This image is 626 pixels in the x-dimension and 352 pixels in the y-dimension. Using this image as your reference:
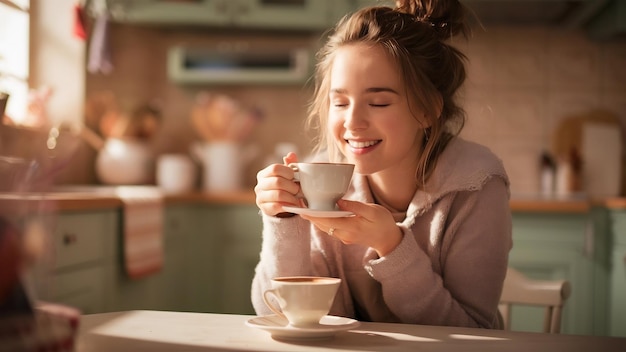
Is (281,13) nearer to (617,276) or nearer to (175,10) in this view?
(175,10)

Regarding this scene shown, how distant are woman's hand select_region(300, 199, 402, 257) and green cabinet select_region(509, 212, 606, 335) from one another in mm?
1907

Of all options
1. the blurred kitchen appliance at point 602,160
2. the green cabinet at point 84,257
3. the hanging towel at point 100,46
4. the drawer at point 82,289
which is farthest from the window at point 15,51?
the blurred kitchen appliance at point 602,160

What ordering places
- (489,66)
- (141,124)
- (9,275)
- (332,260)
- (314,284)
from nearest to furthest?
(9,275) → (314,284) → (332,260) → (141,124) → (489,66)

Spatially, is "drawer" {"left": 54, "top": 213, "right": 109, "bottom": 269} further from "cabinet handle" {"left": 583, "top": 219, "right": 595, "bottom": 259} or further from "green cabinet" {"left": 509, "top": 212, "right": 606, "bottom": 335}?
"cabinet handle" {"left": 583, "top": 219, "right": 595, "bottom": 259}

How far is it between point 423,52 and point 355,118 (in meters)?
0.25

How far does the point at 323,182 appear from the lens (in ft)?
3.37

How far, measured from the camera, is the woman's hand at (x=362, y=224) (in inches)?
43.3

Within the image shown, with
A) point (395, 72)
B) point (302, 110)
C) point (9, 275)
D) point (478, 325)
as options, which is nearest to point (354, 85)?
point (395, 72)

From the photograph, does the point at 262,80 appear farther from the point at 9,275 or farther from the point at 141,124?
the point at 9,275

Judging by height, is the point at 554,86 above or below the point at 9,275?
above

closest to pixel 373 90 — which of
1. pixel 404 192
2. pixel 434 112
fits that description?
pixel 434 112

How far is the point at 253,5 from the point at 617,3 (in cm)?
167

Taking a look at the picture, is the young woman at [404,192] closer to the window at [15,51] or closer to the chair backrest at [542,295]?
the chair backrest at [542,295]

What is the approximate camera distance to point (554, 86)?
3572 millimetres
